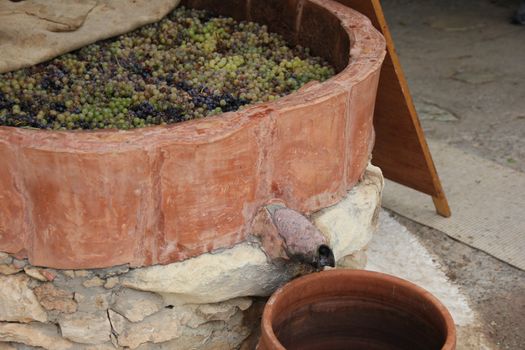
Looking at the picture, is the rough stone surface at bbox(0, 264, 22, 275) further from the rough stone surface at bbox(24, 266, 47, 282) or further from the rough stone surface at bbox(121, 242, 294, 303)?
the rough stone surface at bbox(121, 242, 294, 303)

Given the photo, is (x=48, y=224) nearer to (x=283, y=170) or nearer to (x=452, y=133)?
(x=283, y=170)

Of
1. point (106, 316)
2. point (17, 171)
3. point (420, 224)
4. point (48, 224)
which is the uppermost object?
point (17, 171)

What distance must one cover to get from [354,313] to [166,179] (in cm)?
67

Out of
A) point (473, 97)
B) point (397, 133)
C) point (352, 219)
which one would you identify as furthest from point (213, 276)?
point (473, 97)

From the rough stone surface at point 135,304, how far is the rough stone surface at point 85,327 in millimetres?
49

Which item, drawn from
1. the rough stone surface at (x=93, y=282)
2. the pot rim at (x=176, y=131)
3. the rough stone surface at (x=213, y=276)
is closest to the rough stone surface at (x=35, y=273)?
the rough stone surface at (x=93, y=282)

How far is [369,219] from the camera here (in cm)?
258

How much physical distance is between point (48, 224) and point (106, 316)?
0.31m

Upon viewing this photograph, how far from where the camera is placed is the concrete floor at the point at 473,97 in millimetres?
3105

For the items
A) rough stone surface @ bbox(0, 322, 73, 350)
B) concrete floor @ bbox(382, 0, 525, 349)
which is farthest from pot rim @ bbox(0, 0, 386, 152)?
concrete floor @ bbox(382, 0, 525, 349)

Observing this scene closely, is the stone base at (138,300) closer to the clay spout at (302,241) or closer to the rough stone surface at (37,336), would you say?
the rough stone surface at (37,336)

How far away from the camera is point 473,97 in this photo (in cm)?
462

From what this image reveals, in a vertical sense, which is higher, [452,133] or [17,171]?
[17,171]

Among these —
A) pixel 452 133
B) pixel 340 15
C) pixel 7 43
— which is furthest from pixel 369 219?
pixel 452 133
